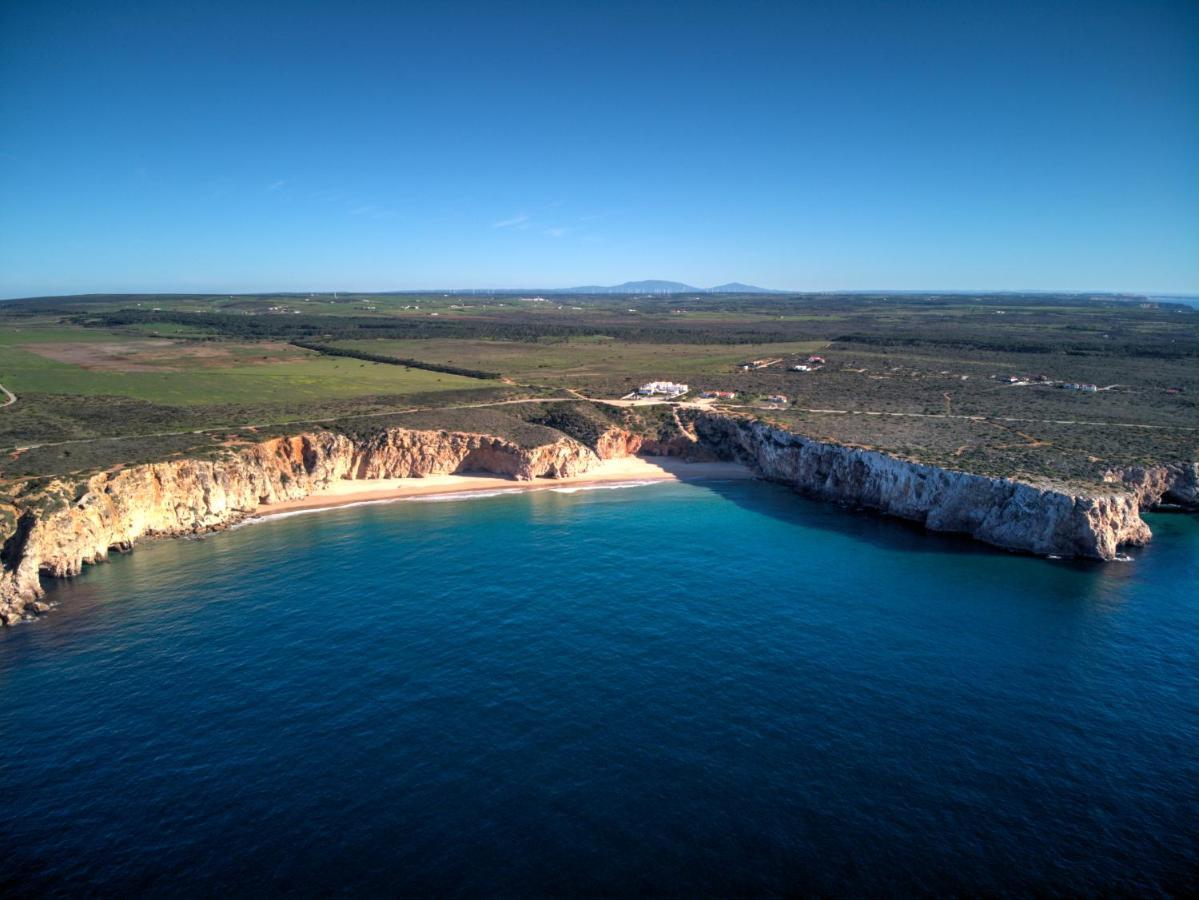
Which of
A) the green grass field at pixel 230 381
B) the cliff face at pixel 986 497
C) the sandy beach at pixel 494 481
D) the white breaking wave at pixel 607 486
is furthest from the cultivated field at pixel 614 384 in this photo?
the white breaking wave at pixel 607 486

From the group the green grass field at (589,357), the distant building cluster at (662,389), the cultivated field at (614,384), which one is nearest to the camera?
the cultivated field at (614,384)

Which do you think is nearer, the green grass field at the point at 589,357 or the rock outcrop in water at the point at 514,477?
the rock outcrop in water at the point at 514,477

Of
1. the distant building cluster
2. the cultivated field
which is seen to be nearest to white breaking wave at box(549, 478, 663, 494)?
the cultivated field

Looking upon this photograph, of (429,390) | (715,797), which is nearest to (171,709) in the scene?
(715,797)

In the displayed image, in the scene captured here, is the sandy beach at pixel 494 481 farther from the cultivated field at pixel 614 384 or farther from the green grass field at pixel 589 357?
the green grass field at pixel 589 357

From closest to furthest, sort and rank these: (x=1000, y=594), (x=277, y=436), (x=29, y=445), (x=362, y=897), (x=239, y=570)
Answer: (x=362, y=897) < (x=1000, y=594) < (x=239, y=570) < (x=29, y=445) < (x=277, y=436)

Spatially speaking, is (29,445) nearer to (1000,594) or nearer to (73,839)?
(73,839)
